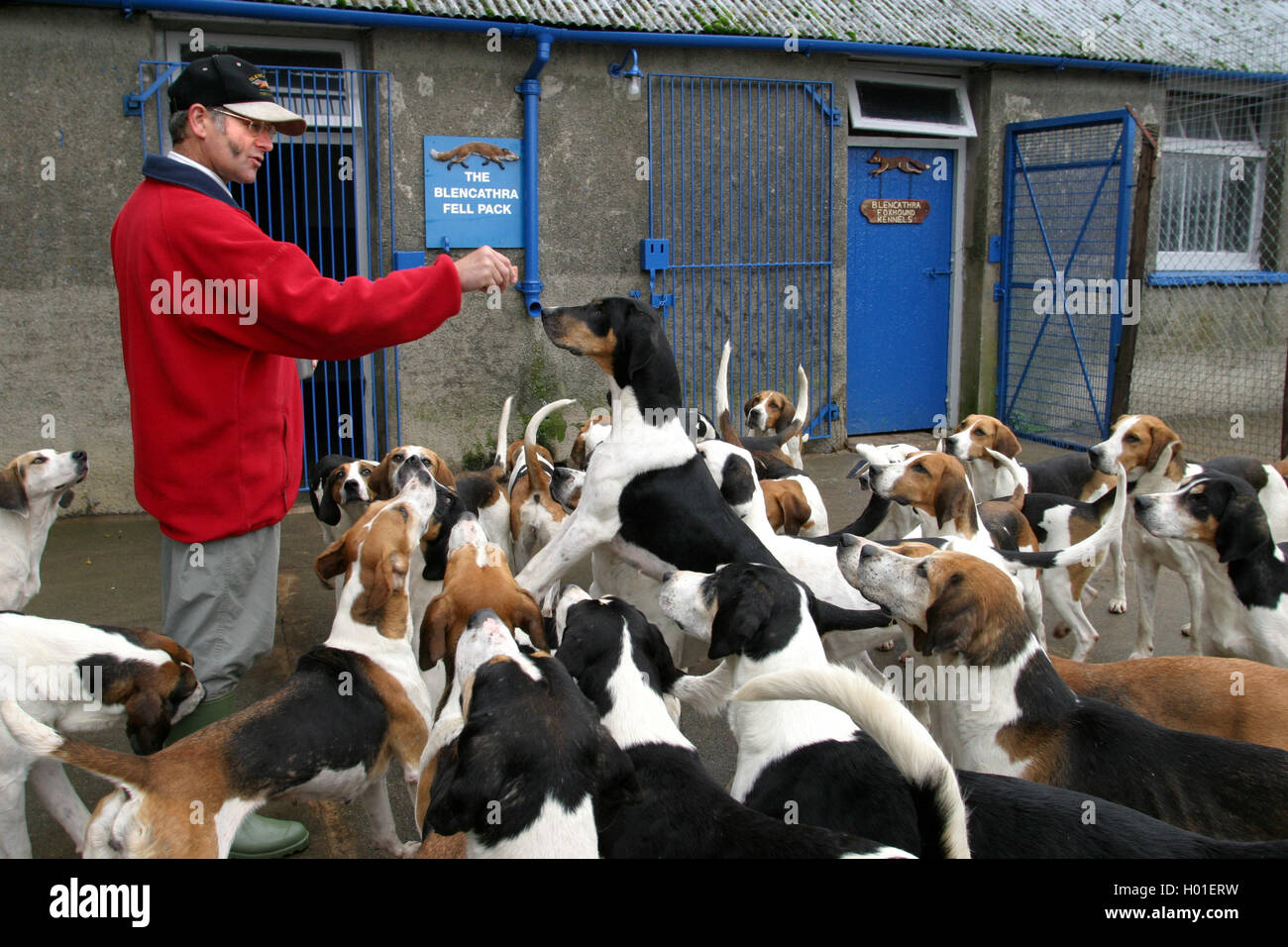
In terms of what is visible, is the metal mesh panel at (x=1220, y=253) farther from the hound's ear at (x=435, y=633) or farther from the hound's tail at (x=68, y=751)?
the hound's tail at (x=68, y=751)

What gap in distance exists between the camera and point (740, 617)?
11.3ft

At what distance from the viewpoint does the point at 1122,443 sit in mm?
6152

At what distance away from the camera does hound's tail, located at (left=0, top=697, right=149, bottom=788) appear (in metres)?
2.84

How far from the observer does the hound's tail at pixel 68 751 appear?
284 cm

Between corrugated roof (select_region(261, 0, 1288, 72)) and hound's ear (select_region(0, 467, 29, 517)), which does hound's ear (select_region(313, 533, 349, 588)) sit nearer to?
hound's ear (select_region(0, 467, 29, 517))

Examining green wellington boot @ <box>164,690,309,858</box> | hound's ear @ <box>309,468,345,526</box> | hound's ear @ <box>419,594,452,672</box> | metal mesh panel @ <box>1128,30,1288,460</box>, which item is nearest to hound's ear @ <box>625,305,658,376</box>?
hound's ear @ <box>419,594,452,672</box>

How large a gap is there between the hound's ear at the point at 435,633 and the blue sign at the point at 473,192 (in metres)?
5.67

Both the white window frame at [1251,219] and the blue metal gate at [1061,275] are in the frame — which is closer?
the blue metal gate at [1061,275]

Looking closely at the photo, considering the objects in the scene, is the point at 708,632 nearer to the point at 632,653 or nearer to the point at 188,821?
the point at 632,653

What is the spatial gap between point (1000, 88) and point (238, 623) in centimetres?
973

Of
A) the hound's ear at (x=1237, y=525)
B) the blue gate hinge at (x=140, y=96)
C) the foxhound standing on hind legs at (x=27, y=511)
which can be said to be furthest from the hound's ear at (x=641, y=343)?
the blue gate hinge at (x=140, y=96)

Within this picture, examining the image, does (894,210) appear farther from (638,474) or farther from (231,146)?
(231,146)

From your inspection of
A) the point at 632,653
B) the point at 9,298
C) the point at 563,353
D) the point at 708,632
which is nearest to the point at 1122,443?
the point at 708,632

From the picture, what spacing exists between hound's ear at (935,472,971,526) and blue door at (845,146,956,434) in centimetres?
575
